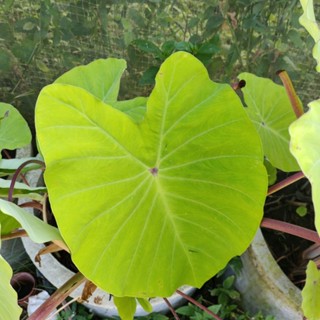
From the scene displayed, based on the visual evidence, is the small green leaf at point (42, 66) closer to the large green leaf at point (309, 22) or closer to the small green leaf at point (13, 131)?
the small green leaf at point (13, 131)

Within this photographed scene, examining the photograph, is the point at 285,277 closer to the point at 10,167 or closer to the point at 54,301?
the point at 54,301

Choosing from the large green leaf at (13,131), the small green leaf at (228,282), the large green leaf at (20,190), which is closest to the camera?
the large green leaf at (20,190)

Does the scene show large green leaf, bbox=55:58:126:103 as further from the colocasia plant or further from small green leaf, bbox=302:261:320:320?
small green leaf, bbox=302:261:320:320

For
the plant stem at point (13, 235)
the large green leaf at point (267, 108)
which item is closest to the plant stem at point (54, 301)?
the plant stem at point (13, 235)

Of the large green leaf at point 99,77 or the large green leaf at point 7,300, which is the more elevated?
the large green leaf at point 99,77

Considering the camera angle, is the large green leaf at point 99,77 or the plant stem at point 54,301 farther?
the large green leaf at point 99,77

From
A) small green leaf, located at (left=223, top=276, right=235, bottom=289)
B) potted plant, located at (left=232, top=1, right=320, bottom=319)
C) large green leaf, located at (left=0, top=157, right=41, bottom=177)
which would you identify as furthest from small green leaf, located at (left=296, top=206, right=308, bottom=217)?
large green leaf, located at (left=0, top=157, right=41, bottom=177)

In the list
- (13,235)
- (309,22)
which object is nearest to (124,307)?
(13,235)

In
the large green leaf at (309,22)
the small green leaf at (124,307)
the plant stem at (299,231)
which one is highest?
the large green leaf at (309,22)
